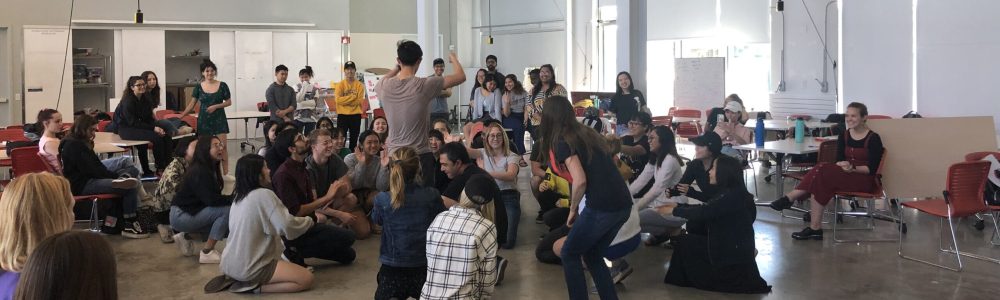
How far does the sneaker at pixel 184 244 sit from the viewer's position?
6.76m

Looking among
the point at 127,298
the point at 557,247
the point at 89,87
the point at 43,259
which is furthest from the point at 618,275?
the point at 89,87

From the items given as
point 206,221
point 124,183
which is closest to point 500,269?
point 206,221

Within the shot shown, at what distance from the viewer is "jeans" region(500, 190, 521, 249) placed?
698cm

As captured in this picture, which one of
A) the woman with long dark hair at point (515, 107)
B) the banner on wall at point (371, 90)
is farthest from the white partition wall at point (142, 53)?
the woman with long dark hair at point (515, 107)

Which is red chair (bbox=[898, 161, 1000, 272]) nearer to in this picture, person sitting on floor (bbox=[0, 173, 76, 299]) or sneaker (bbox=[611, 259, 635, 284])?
sneaker (bbox=[611, 259, 635, 284])

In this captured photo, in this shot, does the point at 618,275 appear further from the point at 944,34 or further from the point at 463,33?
the point at 463,33

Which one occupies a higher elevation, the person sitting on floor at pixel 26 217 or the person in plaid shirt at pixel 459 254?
the person sitting on floor at pixel 26 217

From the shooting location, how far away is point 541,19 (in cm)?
1950

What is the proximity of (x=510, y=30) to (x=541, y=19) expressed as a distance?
1100mm

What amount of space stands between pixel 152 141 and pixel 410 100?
5023mm

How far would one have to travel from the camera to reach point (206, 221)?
6.48m

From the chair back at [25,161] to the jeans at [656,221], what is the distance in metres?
4.64

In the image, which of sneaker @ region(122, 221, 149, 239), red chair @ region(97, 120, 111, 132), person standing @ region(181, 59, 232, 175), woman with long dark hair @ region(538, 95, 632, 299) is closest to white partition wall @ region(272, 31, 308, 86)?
red chair @ region(97, 120, 111, 132)

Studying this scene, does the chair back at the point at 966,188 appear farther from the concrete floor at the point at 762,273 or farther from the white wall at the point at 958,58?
the white wall at the point at 958,58
